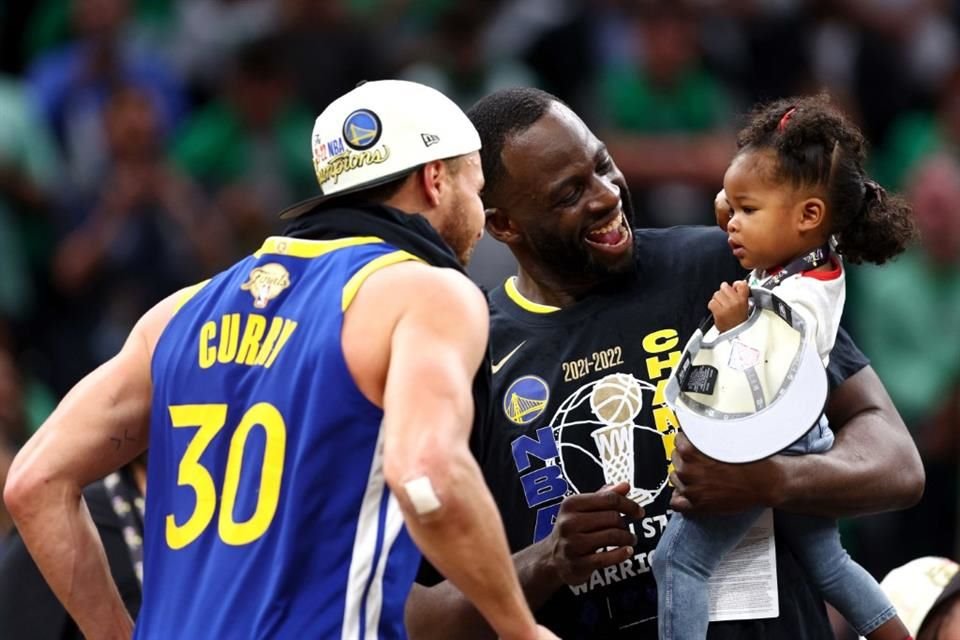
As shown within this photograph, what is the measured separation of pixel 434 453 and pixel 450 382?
16 centimetres

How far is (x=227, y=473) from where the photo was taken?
3.94m

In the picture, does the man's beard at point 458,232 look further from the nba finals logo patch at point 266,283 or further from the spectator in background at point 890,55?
the spectator in background at point 890,55

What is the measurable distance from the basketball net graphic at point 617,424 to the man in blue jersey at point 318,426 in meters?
0.57

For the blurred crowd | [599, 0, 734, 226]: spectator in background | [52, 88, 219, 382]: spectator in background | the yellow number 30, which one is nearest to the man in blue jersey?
the yellow number 30

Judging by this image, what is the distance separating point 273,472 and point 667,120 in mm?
6355

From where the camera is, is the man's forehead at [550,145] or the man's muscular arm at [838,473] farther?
the man's forehead at [550,145]

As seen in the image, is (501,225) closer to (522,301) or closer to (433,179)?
(522,301)

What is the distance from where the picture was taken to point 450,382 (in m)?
3.59

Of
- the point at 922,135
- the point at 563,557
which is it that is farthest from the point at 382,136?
the point at 922,135

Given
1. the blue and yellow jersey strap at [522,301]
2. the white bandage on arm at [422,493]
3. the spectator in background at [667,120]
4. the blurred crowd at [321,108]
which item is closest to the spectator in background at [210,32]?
the blurred crowd at [321,108]

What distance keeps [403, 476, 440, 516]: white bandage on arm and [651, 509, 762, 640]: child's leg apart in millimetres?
988

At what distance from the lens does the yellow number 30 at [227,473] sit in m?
3.85

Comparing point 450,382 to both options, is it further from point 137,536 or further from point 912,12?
point 912,12

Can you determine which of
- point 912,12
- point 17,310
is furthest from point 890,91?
point 17,310
